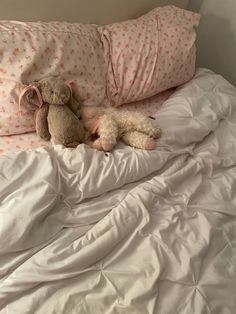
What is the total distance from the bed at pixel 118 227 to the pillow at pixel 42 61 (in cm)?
5

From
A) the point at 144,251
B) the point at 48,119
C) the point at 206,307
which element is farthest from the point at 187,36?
the point at 206,307

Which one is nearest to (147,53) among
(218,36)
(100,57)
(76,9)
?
(100,57)

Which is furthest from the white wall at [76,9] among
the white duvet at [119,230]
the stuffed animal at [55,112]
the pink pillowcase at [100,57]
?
the white duvet at [119,230]

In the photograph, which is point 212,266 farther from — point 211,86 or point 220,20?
point 220,20

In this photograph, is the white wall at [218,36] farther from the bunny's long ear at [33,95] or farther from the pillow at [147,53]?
the bunny's long ear at [33,95]

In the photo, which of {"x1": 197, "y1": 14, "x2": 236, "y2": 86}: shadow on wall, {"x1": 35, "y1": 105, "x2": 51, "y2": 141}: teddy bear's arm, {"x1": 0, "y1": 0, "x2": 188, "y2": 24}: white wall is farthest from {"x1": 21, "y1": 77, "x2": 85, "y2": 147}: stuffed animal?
{"x1": 197, "y1": 14, "x2": 236, "y2": 86}: shadow on wall

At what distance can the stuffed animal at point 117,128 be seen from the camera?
46.2 inches

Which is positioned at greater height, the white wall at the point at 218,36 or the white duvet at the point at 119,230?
the white wall at the point at 218,36

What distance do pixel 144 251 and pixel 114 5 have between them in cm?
116

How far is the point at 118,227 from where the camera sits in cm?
93

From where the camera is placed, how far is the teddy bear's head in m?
1.15

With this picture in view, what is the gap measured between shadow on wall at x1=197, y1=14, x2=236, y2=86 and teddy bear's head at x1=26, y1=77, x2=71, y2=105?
126cm

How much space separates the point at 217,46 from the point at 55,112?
4.36 feet

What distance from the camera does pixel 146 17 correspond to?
1.60 meters
